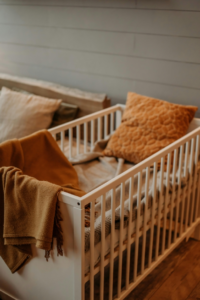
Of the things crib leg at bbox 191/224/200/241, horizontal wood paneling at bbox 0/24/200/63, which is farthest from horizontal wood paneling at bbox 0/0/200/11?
crib leg at bbox 191/224/200/241

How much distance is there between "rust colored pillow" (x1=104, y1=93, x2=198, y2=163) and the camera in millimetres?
1996

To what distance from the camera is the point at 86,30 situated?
8.04ft

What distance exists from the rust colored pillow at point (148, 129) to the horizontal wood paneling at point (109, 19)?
45 cm

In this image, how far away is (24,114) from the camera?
2328 mm

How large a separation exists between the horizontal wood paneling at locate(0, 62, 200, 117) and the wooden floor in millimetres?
860

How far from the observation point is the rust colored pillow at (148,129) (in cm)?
200

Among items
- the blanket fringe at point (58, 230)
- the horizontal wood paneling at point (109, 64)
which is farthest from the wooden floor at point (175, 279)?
the horizontal wood paneling at point (109, 64)

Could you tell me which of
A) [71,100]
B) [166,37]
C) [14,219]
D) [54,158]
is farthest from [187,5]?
[14,219]

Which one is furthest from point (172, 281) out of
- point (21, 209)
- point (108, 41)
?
point (108, 41)

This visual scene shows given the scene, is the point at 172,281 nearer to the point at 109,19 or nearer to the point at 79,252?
Result: the point at 79,252

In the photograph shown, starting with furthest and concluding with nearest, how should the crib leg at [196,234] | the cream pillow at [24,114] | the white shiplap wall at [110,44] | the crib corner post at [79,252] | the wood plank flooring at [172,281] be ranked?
the cream pillow at [24,114] → the crib leg at [196,234] → the white shiplap wall at [110,44] → the wood plank flooring at [172,281] → the crib corner post at [79,252]

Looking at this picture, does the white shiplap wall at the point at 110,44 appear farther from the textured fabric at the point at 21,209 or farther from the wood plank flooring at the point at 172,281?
the textured fabric at the point at 21,209

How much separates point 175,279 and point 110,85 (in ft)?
4.34

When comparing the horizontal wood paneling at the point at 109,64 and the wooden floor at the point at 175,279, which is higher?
the horizontal wood paneling at the point at 109,64
